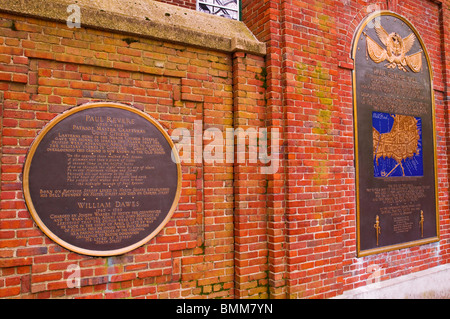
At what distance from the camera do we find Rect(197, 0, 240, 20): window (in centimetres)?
425

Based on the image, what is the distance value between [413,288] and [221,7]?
16.6 ft

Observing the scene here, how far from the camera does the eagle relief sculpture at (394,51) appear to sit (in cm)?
446

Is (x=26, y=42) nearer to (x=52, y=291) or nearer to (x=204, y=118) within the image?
(x=204, y=118)

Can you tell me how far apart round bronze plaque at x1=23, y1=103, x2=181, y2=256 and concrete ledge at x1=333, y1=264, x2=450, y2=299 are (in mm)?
2658

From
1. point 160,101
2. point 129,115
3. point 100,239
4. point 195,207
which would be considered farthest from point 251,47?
point 100,239

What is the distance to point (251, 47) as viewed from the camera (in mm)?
3568

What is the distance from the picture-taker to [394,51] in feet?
15.4

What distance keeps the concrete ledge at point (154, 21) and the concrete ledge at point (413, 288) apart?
135 inches

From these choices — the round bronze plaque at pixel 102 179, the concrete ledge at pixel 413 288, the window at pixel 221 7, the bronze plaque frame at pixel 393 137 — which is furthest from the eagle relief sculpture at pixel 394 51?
the round bronze plaque at pixel 102 179

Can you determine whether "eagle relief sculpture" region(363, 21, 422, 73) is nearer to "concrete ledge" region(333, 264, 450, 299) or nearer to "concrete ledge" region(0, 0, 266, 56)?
"concrete ledge" region(0, 0, 266, 56)

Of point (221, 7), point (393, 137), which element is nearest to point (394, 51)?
point (393, 137)

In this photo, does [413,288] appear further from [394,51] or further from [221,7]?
[221,7]

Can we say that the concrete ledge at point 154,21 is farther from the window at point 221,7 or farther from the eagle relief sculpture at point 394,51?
the eagle relief sculpture at point 394,51

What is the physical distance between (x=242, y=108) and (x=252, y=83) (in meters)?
0.35
